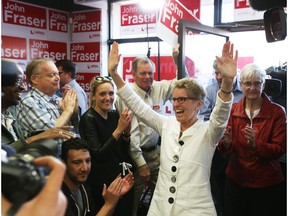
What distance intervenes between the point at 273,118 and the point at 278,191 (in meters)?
0.46

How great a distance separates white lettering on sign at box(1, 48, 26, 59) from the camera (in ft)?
14.8

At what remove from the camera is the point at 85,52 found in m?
5.30

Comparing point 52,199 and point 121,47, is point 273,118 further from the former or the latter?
point 121,47

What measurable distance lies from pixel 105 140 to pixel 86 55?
3104 mm

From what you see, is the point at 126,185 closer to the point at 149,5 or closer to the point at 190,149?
the point at 190,149

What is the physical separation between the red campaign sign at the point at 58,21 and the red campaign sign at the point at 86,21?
4.5 inches

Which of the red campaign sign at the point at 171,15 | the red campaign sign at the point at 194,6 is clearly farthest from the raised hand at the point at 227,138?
the red campaign sign at the point at 194,6

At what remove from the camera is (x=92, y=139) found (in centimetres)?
233

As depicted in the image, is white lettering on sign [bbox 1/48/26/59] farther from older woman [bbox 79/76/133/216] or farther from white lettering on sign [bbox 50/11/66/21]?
older woman [bbox 79/76/133/216]

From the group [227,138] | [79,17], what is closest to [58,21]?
[79,17]

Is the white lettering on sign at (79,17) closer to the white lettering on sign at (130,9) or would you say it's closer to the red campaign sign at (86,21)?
the red campaign sign at (86,21)

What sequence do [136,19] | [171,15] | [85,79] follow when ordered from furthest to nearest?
1. [85,79]
2. [136,19]
3. [171,15]

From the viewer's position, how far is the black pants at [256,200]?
2.26m

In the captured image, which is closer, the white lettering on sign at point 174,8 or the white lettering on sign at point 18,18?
the white lettering on sign at point 174,8
